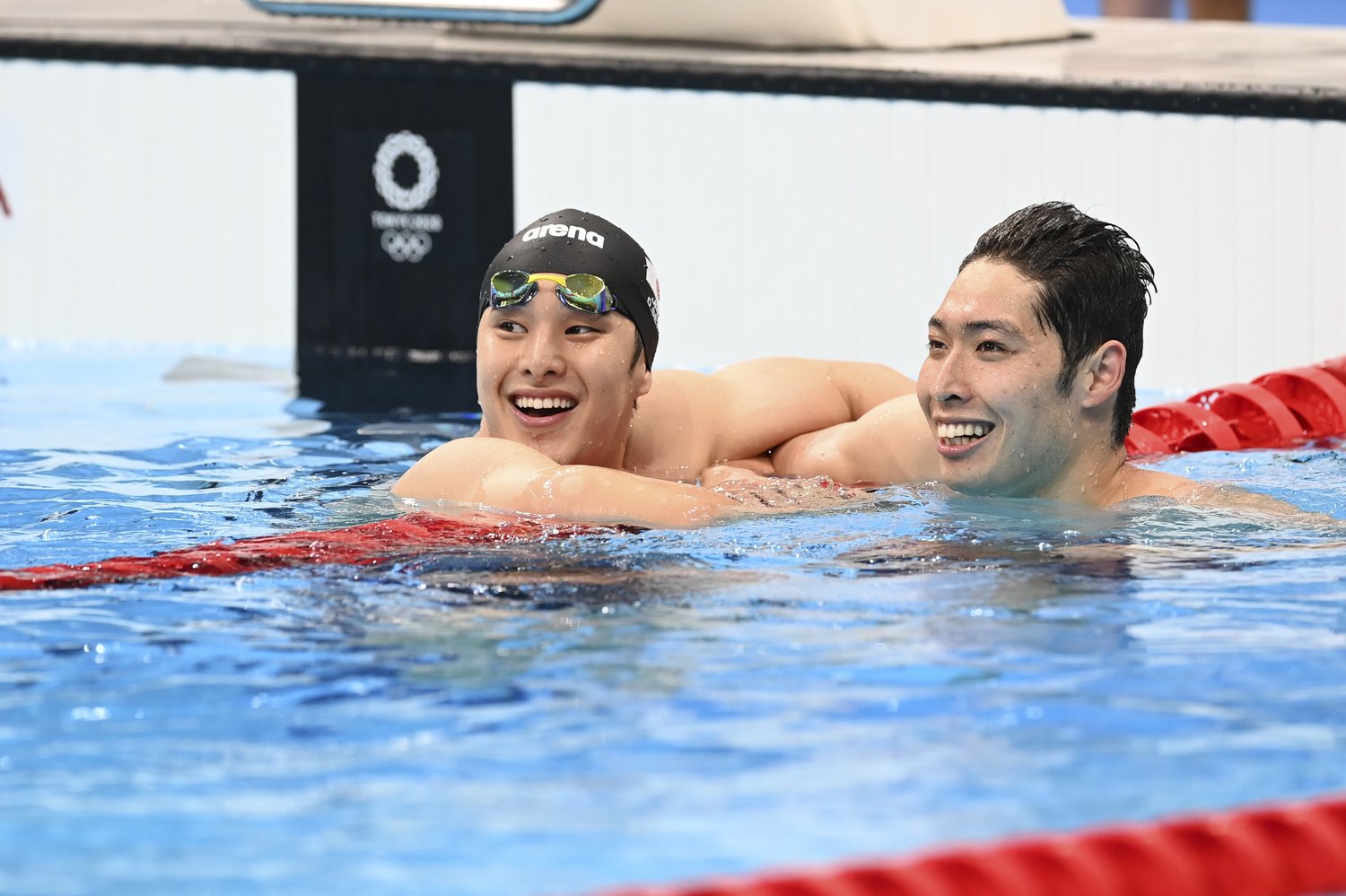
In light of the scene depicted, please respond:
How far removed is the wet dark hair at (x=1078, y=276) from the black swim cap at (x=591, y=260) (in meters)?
0.73

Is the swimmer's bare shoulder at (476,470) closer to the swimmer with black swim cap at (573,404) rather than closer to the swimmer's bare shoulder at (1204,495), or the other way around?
the swimmer with black swim cap at (573,404)

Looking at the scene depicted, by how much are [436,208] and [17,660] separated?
4.12 meters

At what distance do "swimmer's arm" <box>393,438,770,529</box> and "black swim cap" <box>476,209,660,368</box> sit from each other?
39 centimetres

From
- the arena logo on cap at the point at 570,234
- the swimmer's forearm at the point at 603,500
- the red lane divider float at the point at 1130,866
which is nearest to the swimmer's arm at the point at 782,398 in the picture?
the arena logo on cap at the point at 570,234

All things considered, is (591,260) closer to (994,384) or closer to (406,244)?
(994,384)

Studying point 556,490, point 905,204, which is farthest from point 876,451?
point 905,204

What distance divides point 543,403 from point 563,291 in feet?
0.81

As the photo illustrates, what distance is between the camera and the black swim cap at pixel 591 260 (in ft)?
12.4

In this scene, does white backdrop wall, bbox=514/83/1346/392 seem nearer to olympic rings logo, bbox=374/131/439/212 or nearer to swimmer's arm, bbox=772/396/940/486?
olympic rings logo, bbox=374/131/439/212

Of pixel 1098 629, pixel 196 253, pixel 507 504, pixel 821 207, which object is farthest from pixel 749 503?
pixel 196 253

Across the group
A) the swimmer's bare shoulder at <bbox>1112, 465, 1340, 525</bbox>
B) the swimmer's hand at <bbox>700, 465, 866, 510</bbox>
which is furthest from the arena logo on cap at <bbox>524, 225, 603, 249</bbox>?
the swimmer's bare shoulder at <bbox>1112, 465, 1340, 525</bbox>

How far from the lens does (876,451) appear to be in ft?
13.6

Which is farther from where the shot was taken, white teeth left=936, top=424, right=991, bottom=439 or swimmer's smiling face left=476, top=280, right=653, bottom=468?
swimmer's smiling face left=476, top=280, right=653, bottom=468

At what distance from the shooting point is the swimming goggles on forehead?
3742mm
